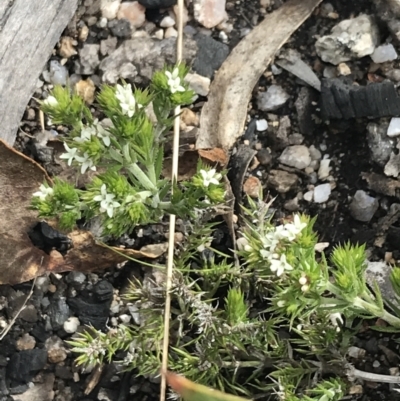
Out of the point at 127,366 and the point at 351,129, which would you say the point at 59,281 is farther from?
the point at 351,129

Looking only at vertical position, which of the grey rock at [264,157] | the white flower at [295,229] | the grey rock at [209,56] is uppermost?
the grey rock at [209,56]

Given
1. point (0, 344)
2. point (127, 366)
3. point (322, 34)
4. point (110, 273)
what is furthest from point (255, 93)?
point (0, 344)

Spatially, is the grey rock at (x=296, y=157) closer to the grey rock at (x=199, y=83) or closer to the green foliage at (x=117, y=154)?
the grey rock at (x=199, y=83)

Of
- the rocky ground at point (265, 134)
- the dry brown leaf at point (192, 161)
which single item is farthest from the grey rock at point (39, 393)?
the dry brown leaf at point (192, 161)

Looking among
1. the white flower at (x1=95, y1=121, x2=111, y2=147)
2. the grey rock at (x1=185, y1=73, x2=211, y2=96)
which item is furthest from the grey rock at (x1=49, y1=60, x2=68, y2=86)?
the white flower at (x1=95, y1=121, x2=111, y2=147)

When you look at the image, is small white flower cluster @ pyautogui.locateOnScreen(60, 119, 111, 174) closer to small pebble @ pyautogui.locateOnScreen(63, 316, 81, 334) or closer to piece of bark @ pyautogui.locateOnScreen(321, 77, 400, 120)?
small pebble @ pyautogui.locateOnScreen(63, 316, 81, 334)

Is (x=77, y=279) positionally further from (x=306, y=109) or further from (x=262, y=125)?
(x=306, y=109)
